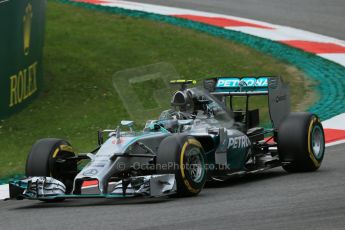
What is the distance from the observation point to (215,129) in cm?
1100

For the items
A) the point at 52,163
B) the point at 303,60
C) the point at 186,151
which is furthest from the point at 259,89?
the point at 303,60

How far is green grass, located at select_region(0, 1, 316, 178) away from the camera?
51.1ft

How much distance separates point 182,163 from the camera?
32.6 ft

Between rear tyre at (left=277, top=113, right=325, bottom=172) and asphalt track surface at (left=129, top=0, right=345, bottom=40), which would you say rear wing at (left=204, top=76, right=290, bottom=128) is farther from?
asphalt track surface at (left=129, top=0, right=345, bottom=40)

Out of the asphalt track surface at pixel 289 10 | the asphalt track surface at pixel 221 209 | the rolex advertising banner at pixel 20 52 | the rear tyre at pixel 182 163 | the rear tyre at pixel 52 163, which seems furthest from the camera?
the asphalt track surface at pixel 289 10

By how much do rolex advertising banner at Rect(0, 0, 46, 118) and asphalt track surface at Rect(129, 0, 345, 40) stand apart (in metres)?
6.04

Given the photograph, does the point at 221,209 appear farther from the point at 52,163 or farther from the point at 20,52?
the point at 20,52

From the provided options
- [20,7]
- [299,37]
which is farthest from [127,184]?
Answer: [299,37]

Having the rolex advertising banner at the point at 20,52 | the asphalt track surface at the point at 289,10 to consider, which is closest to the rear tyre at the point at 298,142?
the rolex advertising banner at the point at 20,52

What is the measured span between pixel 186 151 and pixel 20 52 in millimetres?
6811

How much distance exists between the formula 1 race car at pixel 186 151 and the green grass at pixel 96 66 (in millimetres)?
2351

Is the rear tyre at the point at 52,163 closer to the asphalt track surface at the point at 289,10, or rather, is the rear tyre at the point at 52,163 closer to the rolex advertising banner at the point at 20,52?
the rolex advertising banner at the point at 20,52

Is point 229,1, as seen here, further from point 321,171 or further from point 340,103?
point 321,171

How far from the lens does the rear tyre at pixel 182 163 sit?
9898mm
